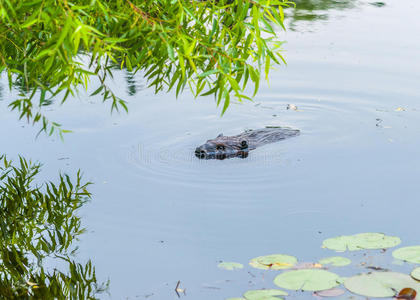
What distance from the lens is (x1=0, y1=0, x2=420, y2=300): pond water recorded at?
5984 mm

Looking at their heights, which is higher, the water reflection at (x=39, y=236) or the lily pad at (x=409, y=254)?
the lily pad at (x=409, y=254)

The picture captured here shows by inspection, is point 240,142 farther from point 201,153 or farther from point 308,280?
point 308,280

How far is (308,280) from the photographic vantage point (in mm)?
5242

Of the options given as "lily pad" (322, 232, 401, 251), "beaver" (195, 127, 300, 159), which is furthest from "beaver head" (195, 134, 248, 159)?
"lily pad" (322, 232, 401, 251)

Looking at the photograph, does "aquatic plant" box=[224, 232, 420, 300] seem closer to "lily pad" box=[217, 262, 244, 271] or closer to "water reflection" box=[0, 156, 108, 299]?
"lily pad" box=[217, 262, 244, 271]

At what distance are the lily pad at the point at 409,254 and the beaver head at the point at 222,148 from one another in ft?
9.87

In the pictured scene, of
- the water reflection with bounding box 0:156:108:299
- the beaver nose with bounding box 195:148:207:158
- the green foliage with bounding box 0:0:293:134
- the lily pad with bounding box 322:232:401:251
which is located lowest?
the water reflection with bounding box 0:156:108:299

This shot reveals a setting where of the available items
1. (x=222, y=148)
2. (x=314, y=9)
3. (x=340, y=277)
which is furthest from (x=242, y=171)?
(x=314, y=9)

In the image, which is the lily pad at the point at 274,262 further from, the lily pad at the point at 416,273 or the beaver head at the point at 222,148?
the beaver head at the point at 222,148

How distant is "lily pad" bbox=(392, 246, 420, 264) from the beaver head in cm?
301

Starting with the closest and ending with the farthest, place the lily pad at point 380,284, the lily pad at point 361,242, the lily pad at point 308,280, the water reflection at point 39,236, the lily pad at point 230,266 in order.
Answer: the lily pad at point 380,284
the lily pad at point 308,280
the water reflection at point 39,236
the lily pad at point 230,266
the lily pad at point 361,242

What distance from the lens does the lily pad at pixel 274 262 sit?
5.61 metres

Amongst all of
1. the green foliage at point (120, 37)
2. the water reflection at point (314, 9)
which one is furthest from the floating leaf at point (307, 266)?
the water reflection at point (314, 9)

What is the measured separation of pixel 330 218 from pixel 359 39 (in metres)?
8.09
